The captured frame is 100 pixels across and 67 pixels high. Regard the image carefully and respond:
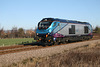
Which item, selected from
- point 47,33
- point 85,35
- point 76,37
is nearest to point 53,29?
point 47,33

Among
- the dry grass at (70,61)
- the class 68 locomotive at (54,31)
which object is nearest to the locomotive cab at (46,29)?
the class 68 locomotive at (54,31)

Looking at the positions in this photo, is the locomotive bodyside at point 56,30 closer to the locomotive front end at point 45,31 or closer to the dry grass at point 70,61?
the locomotive front end at point 45,31

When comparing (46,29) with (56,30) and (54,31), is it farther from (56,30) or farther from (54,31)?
(56,30)

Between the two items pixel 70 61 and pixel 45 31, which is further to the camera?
pixel 45 31

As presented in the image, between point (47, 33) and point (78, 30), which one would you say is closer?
point (47, 33)

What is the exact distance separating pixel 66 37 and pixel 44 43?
4.55m

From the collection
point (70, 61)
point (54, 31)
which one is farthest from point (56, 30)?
point (70, 61)

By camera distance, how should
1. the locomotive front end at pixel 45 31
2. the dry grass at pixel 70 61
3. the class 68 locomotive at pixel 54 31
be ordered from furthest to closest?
the class 68 locomotive at pixel 54 31 → the locomotive front end at pixel 45 31 → the dry grass at pixel 70 61

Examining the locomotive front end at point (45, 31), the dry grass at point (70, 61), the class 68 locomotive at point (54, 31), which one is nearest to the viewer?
the dry grass at point (70, 61)

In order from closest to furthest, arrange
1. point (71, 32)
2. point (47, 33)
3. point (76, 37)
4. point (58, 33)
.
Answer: point (47, 33) → point (58, 33) → point (71, 32) → point (76, 37)

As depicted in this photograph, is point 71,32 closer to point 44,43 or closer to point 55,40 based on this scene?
point 55,40

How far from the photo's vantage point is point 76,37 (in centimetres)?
2309

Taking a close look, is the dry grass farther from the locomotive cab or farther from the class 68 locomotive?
the class 68 locomotive

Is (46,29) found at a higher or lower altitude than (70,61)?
higher
